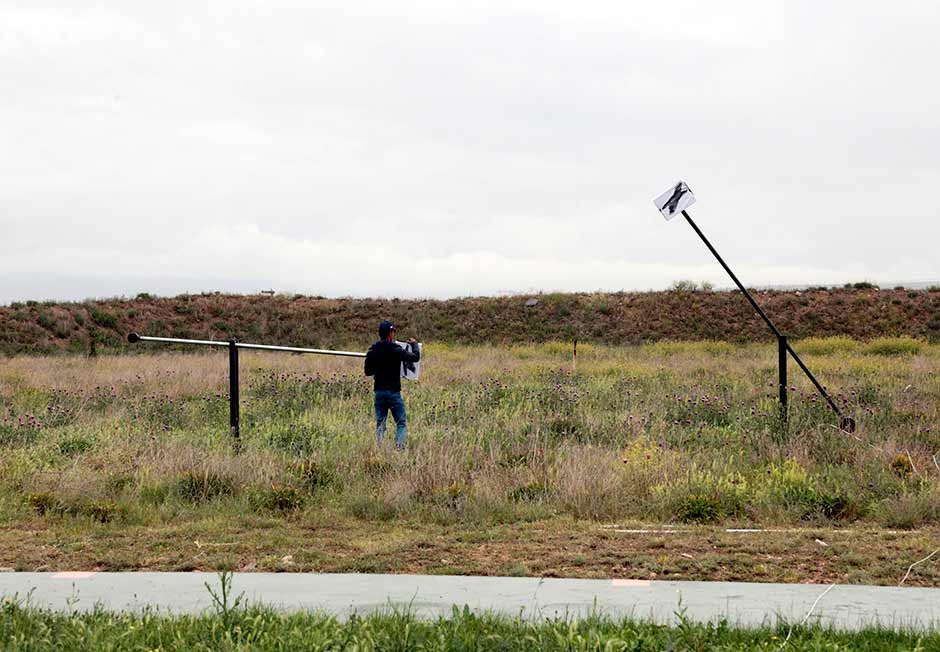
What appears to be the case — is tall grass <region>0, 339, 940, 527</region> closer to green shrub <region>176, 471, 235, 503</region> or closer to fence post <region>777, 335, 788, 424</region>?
green shrub <region>176, 471, 235, 503</region>

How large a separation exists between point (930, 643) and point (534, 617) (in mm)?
1932

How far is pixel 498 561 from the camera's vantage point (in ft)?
23.5

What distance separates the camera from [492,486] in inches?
377

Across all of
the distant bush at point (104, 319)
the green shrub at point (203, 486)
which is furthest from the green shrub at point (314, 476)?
the distant bush at point (104, 319)

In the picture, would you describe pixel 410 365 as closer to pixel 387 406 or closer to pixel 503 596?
pixel 387 406

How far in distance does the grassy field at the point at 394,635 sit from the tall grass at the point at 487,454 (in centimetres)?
381

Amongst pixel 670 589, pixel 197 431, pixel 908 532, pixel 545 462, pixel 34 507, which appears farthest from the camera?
pixel 197 431

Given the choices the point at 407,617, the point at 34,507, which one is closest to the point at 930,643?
the point at 407,617

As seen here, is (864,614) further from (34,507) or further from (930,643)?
(34,507)

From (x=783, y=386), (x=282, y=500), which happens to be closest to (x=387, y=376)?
(x=282, y=500)

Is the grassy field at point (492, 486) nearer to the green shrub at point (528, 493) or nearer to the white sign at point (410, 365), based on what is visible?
the green shrub at point (528, 493)

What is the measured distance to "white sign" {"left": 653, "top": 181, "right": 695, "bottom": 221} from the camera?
501 inches

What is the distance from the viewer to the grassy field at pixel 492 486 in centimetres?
733

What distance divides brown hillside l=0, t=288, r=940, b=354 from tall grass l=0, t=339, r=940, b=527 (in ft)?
83.3
